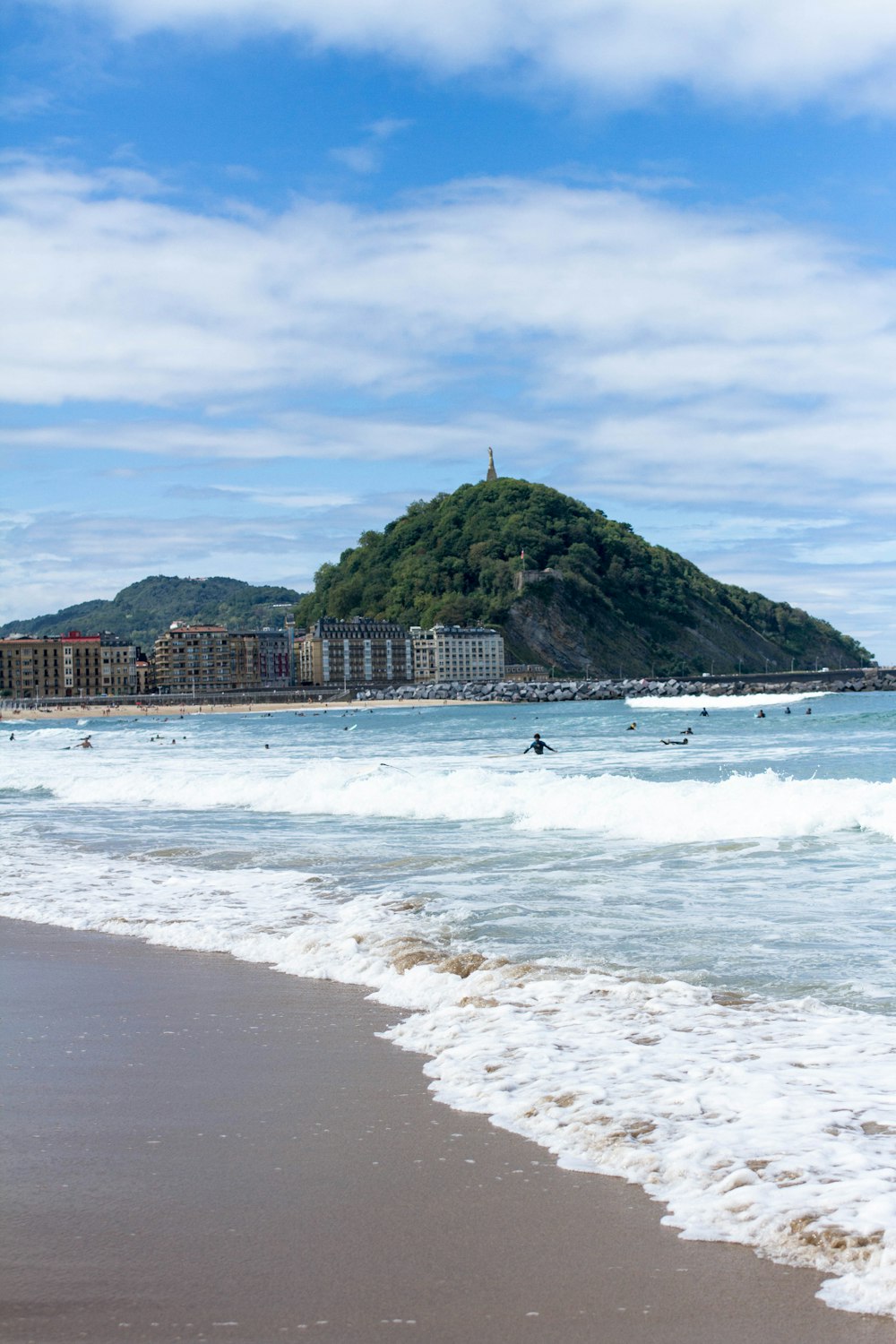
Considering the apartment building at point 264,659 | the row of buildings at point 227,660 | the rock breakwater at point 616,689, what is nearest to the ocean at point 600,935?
the rock breakwater at point 616,689

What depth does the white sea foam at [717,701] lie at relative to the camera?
301 ft

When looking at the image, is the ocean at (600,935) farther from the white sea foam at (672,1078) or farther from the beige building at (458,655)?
the beige building at (458,655)

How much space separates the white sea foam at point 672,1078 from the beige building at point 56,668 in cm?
15614

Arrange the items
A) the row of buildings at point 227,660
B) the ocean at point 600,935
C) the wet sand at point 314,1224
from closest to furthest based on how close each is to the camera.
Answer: the wet sand at point 314,1224, the ocean at point 600,935, the row of buildings at point 227,660

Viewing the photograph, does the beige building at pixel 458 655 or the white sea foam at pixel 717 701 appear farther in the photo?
the beige building at pixel 458 655

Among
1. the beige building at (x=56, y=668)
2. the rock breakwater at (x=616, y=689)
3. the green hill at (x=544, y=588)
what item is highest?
the green hill at (x=544, y=588)

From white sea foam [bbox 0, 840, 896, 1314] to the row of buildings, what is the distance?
149 meters

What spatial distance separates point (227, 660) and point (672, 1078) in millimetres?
164210

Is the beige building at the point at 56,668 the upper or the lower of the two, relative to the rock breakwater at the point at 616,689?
upper

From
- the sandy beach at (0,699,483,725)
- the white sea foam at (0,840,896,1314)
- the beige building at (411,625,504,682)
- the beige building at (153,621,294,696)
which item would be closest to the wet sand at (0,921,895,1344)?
the white sea foam at (0,840,896,1314)

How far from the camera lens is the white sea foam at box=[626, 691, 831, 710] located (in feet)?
301

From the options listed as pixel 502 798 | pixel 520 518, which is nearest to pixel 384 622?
pixel 520 518

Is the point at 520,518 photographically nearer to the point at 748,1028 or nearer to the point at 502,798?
the point at 502,798

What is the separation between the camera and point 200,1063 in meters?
5.35
